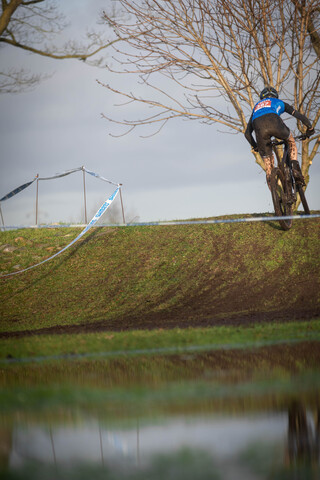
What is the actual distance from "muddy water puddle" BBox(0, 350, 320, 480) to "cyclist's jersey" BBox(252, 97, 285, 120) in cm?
908

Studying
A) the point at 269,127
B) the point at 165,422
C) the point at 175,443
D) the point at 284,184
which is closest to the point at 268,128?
the point at 269,127

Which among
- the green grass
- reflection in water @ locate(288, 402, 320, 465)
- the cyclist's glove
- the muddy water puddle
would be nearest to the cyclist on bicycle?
the cyclist's glove

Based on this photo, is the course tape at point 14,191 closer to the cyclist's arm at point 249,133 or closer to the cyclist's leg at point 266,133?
the cyclist's arm at point 249,133

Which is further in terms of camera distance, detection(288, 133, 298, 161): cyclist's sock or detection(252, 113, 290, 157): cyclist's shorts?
detection(288, 133, 298, 161): cyclist's sock

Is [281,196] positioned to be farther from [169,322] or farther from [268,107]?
[169,322]

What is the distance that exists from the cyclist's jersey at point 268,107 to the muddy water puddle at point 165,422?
9075 millimetres

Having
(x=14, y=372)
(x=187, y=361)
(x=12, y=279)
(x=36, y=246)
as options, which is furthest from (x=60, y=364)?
(x=36, y=246)

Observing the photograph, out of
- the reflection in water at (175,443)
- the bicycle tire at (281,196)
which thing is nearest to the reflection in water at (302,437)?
the reflection in water at (175,443)

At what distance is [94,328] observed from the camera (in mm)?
12469

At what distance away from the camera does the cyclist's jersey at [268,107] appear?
610 inches

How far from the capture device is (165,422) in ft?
14.9

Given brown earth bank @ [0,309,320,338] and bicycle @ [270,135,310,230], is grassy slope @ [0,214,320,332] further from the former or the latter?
bicycle @ [270,135,310,230]

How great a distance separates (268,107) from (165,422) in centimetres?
1195

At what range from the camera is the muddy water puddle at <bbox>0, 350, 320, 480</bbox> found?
3465mm
